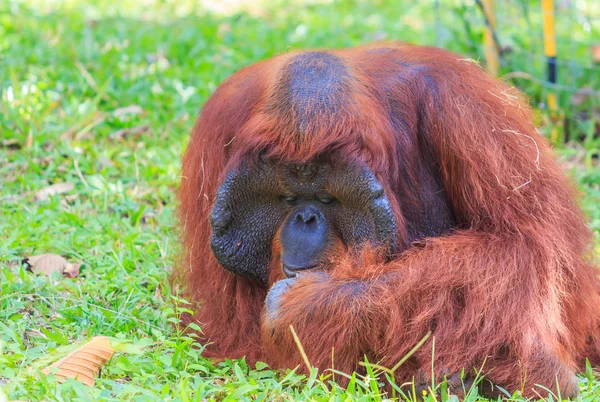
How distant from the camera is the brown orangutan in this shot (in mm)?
2758

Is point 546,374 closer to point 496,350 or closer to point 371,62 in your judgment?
point 496,350

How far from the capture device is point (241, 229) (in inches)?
119

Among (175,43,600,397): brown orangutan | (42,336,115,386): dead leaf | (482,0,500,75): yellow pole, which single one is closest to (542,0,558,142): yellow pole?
(482,0,500,75): yellow pole

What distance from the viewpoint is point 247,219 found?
3.00 meters

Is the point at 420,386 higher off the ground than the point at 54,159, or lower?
lower

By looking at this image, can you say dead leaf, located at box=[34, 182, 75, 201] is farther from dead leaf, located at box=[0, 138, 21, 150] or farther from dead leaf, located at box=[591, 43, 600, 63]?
dead leaf, located at box=[591, 43, 600, 63]

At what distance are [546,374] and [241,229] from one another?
107cm

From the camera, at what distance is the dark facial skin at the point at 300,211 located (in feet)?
9.16

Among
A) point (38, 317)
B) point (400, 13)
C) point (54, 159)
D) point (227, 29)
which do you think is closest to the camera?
point (38, 317)

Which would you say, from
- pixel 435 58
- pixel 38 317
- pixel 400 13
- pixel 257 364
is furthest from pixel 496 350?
pixel 400 13

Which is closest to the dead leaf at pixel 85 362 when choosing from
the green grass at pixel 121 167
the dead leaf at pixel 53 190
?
the green grass at pixel 121 167

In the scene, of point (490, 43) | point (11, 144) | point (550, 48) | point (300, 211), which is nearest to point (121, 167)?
point (11, 144)

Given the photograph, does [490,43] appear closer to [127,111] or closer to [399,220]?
[127,111]

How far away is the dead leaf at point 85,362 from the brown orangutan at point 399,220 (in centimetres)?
50
